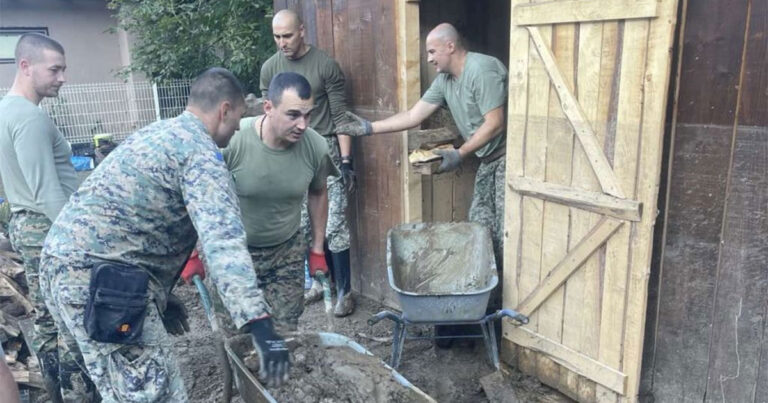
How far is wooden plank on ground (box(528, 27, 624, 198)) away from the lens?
9.39ft

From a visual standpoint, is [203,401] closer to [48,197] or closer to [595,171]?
[48,197]

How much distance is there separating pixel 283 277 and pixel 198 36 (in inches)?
297

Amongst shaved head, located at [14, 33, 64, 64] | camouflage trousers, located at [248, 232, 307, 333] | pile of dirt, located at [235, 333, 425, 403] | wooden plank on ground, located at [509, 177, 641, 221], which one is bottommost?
pile of dirt, located at [235, 333, 425, 403]

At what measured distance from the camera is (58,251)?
225cm

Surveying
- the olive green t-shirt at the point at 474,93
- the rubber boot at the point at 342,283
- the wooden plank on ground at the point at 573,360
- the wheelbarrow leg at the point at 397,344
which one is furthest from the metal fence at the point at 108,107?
the wooden plank on ground at the point at 573,360

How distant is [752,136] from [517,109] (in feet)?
3.87

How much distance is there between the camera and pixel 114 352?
7.45ft

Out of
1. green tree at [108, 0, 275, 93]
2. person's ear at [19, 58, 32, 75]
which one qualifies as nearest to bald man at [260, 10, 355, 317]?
person's ear at [19, 58, 32, 75]

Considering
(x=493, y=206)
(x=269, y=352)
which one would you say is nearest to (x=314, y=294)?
(x=493, y=206)

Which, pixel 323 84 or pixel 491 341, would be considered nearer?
pixel 491 341

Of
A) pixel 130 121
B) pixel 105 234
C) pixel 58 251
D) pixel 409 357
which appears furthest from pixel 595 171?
pixel 130 121

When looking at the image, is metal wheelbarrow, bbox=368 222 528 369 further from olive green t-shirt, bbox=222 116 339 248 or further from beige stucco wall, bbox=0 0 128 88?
beige stucco wall, bbox=0 0 128 88

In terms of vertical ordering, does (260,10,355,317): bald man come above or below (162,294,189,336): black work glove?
above

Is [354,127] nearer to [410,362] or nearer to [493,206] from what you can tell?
[493,206]
